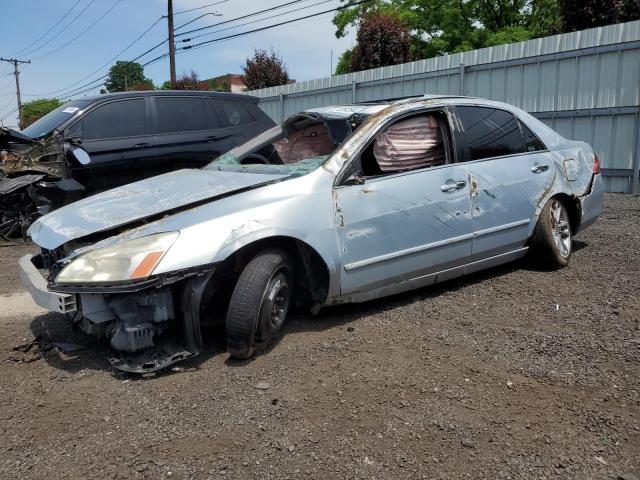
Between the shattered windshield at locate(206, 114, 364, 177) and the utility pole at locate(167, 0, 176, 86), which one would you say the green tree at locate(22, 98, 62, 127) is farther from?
the shattered windshield at locate(206, 114, 364, 177)

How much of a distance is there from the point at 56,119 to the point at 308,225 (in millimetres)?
4868

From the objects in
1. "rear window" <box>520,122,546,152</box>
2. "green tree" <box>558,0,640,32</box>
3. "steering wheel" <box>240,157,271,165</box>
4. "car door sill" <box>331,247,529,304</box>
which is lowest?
"car door sill" <box>331,247,529,304</box>

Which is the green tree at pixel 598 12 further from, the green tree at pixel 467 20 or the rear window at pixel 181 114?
the green tree at pixel 467 20

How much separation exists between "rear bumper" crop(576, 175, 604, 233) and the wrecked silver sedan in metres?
0.07

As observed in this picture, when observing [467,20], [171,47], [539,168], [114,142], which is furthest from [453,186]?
[467,20]

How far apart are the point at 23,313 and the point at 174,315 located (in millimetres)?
1986

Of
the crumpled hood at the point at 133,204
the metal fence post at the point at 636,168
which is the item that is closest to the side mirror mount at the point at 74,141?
the crumpled hood at the point at 133,204

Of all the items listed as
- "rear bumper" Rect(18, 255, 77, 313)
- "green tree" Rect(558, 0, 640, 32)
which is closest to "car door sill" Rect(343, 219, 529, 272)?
"rear bumper" Rect(18, 255, 77, 313)

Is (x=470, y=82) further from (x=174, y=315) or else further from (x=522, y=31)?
(x=522, y=31)

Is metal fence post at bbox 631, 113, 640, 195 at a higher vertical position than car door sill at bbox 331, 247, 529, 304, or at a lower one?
higher

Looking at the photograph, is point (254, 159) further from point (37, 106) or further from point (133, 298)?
point (37, 106)

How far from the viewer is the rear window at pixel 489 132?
4527 mm

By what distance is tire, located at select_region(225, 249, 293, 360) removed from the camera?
10.6ft

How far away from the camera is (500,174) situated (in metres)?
4.58
